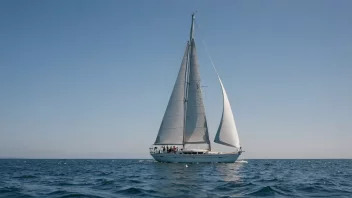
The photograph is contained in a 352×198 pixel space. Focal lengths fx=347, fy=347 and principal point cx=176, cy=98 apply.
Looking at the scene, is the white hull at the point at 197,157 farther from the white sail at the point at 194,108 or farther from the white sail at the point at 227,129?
the white sail at the point at 194,108

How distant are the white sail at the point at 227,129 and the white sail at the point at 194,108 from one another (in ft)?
9.59

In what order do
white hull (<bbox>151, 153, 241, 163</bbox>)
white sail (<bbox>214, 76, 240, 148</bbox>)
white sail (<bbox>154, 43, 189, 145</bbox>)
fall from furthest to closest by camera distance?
white sail (<bbox>214, 76, 240, 148</bbox>) < white sail (<bbox>154, 43, 189, 145</bbox>) < white hull (<bbox>151, 153, 241, 163</bbox>)

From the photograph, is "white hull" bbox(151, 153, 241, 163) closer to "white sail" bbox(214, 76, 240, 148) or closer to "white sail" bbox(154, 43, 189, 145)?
"white sail" bbox(214, 76, 240, 148)

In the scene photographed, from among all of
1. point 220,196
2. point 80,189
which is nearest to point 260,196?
point 220,196

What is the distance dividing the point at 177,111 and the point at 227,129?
8629 mm

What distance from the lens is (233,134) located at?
5672cm

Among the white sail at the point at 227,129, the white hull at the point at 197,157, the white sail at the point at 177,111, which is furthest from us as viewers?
the white sail at the point at 227,129

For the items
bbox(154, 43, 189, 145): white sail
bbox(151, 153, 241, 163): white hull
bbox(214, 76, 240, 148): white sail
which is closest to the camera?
bbox(151, 153, 241, 163): white hull

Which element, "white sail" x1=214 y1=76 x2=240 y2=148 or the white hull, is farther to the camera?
"white sail" x1=214 y1=76 x2=240 y2=148

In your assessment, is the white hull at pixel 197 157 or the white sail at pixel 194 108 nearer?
the white hull at pixel 197 157

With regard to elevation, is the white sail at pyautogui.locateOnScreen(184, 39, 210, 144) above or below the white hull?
above

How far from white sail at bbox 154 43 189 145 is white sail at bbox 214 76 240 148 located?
20.3 ft

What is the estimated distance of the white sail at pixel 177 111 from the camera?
56.0 meters

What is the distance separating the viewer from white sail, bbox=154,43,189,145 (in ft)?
184
